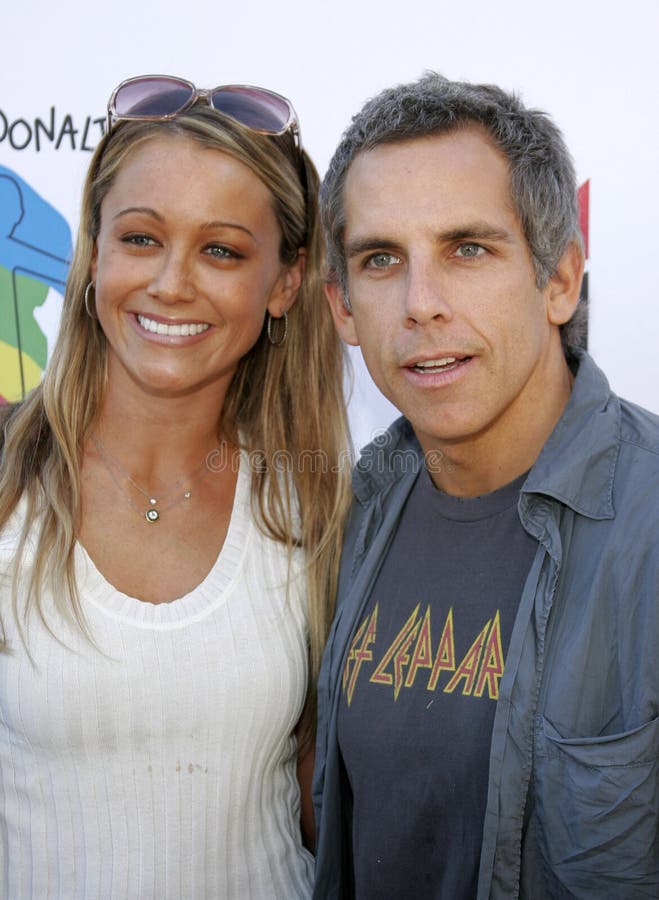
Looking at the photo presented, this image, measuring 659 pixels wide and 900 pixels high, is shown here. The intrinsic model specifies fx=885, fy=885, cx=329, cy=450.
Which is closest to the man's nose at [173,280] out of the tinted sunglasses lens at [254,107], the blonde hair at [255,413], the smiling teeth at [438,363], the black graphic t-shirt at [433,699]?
the blonde hair at [255,413]

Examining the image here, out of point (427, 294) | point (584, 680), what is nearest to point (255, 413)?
point (427, 294)

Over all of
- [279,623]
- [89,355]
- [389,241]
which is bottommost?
[279,623]

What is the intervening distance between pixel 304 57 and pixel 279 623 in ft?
4.77

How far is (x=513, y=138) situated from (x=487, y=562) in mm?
838

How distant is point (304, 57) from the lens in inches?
91.0

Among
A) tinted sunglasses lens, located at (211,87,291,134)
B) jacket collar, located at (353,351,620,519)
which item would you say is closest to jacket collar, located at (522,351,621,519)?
jacket collar, located at (353,351,620,519)

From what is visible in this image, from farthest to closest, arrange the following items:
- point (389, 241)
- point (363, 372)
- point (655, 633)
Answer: point (363, 372), point (389, 241), point (655, 633)

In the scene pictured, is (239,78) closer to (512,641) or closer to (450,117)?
(450,117)

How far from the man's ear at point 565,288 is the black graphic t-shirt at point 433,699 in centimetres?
36

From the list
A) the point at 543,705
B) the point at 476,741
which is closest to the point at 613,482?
the point at 543,705

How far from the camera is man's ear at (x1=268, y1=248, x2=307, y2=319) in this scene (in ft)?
7.45

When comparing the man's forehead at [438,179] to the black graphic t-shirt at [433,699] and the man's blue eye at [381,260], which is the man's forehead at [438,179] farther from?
the black graphic t-shirt at [433,699]

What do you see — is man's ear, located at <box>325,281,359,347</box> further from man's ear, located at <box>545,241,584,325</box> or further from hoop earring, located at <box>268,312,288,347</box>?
man's ear, located at <box>545,241,584,325</box>

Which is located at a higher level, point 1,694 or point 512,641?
point 512,641
